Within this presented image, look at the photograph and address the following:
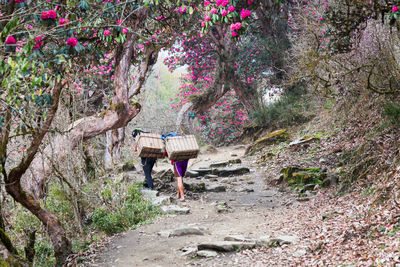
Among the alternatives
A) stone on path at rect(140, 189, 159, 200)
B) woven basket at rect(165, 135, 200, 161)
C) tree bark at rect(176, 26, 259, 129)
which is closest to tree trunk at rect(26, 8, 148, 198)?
woven basket at rect(165, 135, 200, 161)

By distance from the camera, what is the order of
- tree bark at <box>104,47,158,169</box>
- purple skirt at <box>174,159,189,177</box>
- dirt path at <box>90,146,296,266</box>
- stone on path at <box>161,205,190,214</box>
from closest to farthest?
1. dirt path at <box>90,146,296,266</box>
2. stone on path at <box>161,205,190,214</box>
3. purple skirt at <box>174,159,189,177</box>
4. tree bark at <box>104,47,158,169</box>

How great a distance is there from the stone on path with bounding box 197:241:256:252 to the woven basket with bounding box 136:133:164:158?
3911mm

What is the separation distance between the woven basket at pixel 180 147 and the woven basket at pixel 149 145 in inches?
13.9

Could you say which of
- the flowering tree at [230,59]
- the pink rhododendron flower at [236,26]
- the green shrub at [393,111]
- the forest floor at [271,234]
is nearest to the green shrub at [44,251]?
the forest floor at [271,234]

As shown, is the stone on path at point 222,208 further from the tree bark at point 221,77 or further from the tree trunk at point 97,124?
the tree bark at point 221,77

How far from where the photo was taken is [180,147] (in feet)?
28.7

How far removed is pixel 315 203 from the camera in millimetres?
7418

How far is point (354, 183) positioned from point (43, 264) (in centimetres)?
570

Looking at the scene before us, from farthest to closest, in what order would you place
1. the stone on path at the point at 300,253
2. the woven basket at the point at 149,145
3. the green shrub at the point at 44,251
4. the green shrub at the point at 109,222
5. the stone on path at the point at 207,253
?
the woven basket at the point at 149,145 → the green shrub at the point at 109,222 → the green shrub at the point at 44,251 → the stone on path at the point at 207,253 → the stone on path at the point at 300,253

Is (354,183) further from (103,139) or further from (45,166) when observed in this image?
(103,139)

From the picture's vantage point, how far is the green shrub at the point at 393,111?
655cm

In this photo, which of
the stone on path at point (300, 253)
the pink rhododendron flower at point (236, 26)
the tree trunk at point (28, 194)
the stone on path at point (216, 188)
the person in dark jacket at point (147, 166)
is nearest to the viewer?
the tree trunk at point (28, 194)

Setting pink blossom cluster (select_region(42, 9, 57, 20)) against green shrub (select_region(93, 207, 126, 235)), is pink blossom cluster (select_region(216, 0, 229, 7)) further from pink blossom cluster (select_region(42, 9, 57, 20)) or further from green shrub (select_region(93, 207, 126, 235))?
green shrub (select_region(93, 207, 126, 235))

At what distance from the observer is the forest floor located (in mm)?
4449
